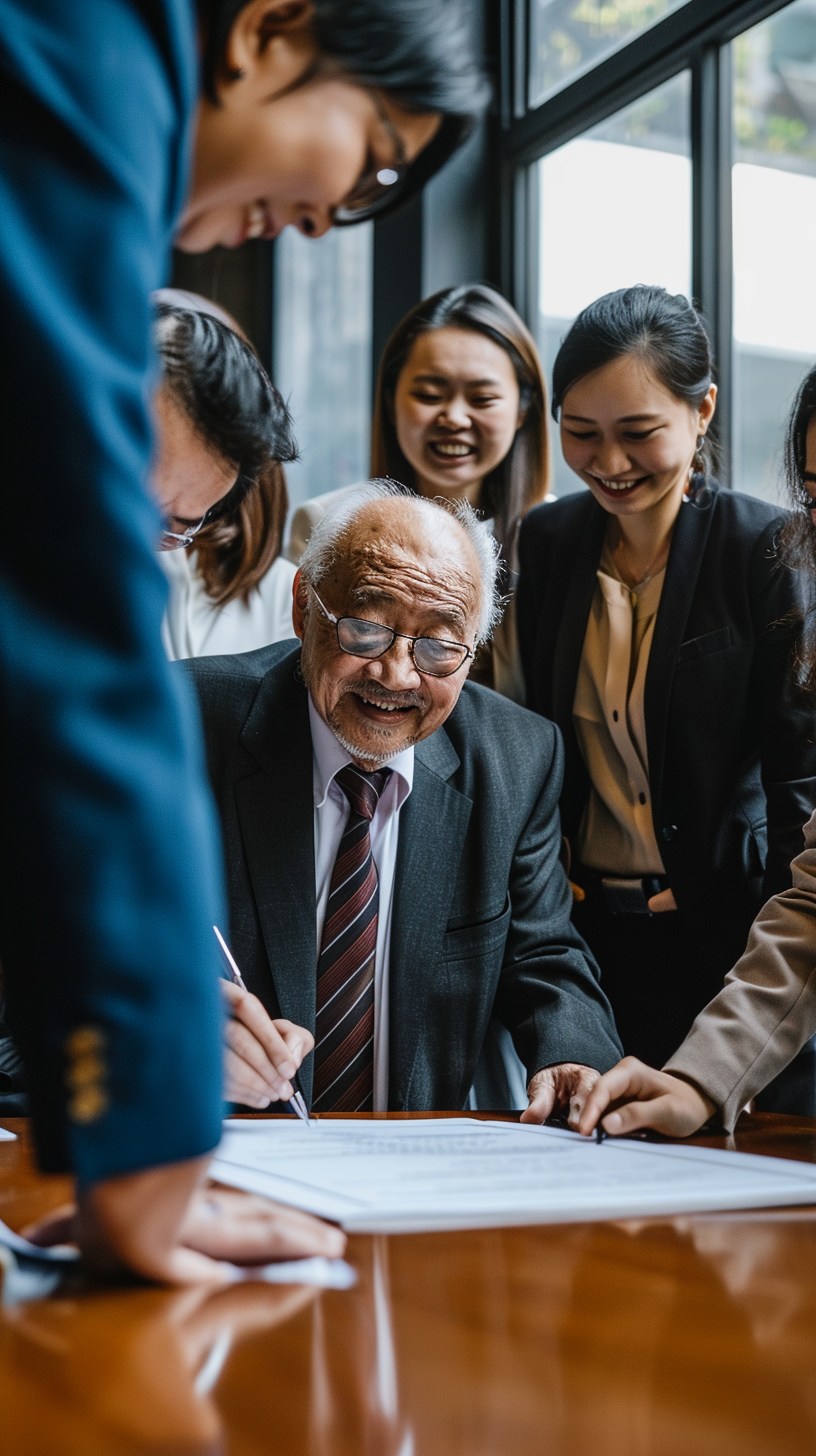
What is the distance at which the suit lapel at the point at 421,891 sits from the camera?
1731 mm

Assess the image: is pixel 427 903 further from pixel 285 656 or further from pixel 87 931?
pixel 87 931

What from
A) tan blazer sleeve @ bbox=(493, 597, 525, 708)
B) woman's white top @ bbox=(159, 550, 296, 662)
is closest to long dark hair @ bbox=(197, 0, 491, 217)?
tan blazer sleeve @ bbox=(493, 597, 525, 708)

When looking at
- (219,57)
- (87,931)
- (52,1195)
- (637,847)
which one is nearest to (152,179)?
(219,57)

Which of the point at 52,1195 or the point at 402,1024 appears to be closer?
the point at 52,1195

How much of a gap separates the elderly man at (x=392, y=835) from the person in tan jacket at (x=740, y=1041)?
0.23 metres

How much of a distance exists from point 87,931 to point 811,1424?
0.36m

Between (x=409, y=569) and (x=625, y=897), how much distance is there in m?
0.69

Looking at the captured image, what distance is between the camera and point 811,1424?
1.79 ft

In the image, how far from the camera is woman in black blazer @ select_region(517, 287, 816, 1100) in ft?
Result: 6.95

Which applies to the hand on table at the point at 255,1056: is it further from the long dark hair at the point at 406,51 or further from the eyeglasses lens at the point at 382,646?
the long dark hair at the point at 406,51

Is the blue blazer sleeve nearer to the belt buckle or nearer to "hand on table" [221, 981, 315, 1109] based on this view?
"hand on table" [221, 981, 315, 1109]

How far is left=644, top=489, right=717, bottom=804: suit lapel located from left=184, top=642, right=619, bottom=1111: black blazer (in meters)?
0.23

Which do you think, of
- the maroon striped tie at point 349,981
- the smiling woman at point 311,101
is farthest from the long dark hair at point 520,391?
the smiling woman at point 311,101

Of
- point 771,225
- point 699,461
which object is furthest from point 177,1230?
point 771,225
